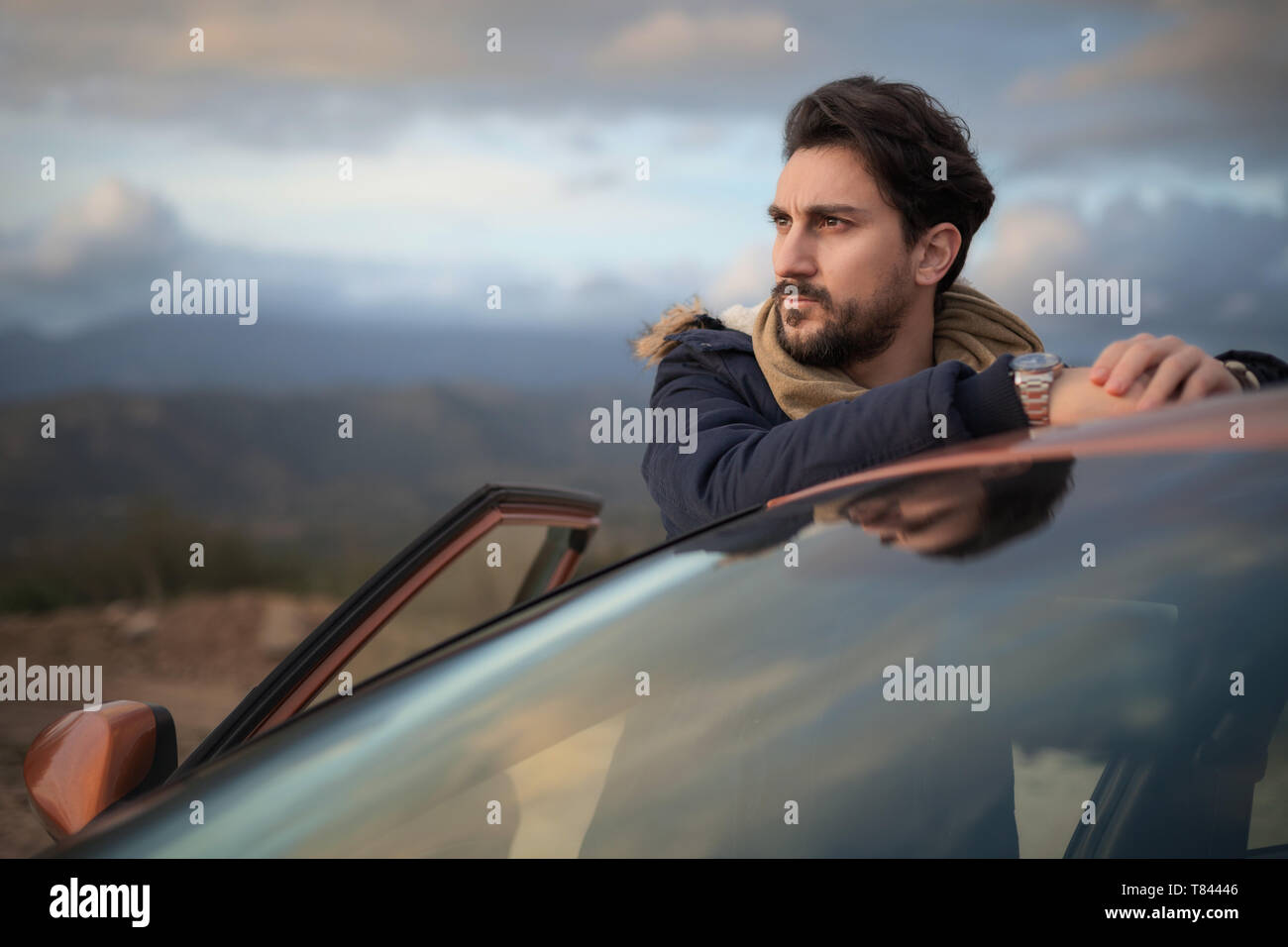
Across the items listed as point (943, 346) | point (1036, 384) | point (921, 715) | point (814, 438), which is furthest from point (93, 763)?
point (943, 346)

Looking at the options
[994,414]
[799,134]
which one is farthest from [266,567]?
[994,414]

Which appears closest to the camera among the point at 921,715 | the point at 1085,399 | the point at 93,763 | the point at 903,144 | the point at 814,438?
the point at 921,715

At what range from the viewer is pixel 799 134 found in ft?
8.21

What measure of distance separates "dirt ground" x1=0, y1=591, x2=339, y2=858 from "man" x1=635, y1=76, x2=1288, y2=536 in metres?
5.58

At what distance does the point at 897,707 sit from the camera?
103 cm

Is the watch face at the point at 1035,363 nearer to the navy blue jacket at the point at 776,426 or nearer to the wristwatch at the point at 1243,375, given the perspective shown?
the navy blue jacket at the point at 776,426

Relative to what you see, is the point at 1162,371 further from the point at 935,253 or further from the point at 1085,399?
the point at 935,253

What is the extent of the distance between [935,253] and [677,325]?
588mm

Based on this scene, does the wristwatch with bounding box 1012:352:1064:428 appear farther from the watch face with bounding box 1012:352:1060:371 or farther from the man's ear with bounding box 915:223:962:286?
the man's ear with bounding box 915:223:962:286

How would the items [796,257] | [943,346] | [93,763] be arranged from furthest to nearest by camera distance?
[943,346], [796,257], [93,763]
